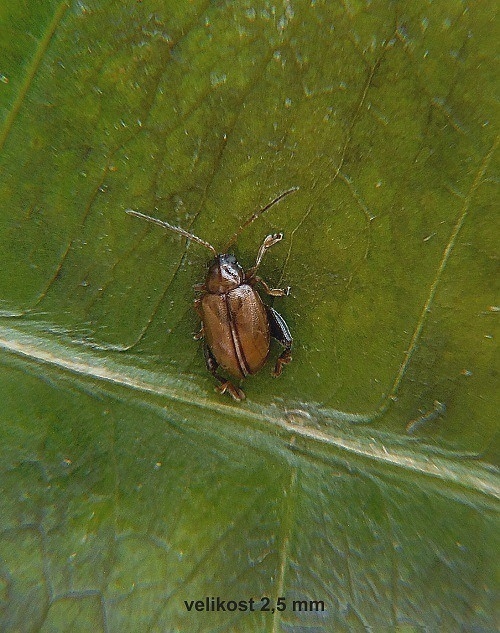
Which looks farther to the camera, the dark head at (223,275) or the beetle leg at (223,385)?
the dark head at (223,275)

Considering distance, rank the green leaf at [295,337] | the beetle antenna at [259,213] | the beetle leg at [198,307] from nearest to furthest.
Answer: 1. the green leaf at [295,337]
2. the beetle antenna at [259,213]
3. the beetle leg at [198,307]

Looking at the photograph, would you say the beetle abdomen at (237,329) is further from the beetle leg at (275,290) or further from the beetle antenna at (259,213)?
the beetle antenna at (259,213)

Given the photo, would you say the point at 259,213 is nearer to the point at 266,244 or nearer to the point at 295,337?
the point at 266,244

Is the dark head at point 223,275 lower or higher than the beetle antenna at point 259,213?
lower

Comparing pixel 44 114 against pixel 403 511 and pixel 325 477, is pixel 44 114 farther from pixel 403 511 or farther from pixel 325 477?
pixel 403 511

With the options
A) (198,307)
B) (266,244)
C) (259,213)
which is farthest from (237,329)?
(259,213)

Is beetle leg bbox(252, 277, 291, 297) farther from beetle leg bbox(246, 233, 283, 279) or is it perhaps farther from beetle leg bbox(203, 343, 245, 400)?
beetle leg bbox(203, 343, 245, 400)

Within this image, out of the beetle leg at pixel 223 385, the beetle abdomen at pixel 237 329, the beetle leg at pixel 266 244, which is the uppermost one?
the beetle leg at pixel 266 244

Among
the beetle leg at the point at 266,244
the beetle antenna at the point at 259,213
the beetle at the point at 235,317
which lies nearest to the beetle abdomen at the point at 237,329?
the beetle at the point at 235,317
